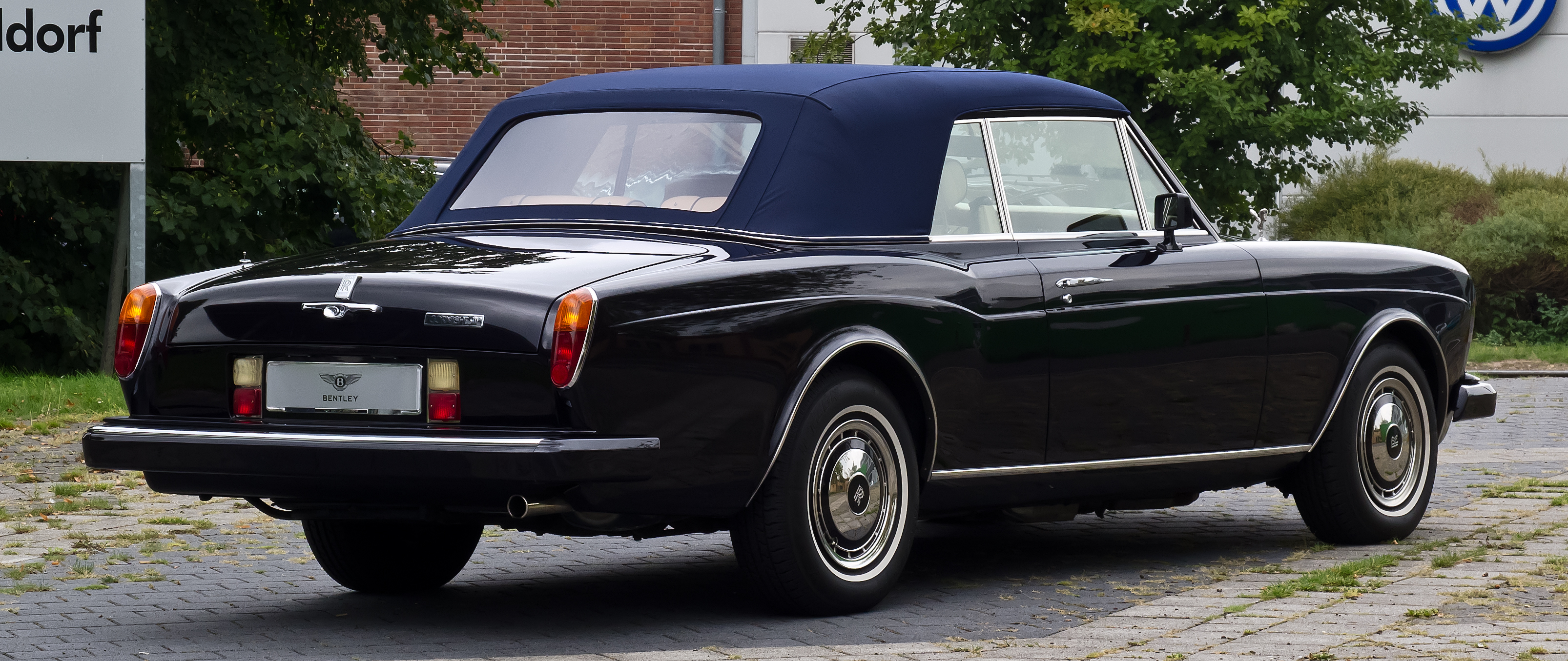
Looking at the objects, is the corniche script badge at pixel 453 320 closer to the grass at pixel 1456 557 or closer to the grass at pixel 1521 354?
the grass at pixel 1456 557

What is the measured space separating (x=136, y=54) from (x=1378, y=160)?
17265mm

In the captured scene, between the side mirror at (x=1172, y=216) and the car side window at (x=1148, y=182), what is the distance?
48 millimetres

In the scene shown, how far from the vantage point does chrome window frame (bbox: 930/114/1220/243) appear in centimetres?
631

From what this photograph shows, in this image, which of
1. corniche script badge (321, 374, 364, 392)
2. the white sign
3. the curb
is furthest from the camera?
the curb

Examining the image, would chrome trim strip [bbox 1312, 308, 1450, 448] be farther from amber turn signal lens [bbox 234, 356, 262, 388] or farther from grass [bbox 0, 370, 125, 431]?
grass [bbox 0, 370, 125, 431]

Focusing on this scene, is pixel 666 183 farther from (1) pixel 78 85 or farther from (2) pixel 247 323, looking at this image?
(1) pixel 78 85

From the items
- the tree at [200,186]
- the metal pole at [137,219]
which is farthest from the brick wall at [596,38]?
the metal pole at [137,219]

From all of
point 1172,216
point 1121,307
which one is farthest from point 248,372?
point 1172,216

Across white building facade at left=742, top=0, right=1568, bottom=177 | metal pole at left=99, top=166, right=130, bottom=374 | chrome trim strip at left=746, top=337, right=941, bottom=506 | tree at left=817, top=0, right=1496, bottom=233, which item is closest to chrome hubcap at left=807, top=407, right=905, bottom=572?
chrome trim strip at left=746, top=337, right=941, bottom=506

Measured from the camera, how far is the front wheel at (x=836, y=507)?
5.38m

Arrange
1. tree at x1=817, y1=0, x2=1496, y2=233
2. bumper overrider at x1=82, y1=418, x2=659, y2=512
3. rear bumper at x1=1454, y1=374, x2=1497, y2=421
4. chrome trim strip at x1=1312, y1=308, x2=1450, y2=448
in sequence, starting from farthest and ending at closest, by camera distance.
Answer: tree at x1=817, y1=0, x2=1496, y2=233 → rear bumper at x1=1454, y1=374, x2=1497, y2=421 → chrome trim strip at x1=1312, y1=308, x2=1450, y2=448 → bumper overrider at x1=82, y1=418, x2=659, y2=512

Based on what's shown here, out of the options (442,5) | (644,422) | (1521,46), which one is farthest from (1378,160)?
(644,422)

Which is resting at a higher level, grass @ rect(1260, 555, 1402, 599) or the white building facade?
the white building facade

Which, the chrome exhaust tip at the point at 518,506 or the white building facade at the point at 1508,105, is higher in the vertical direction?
the white building facade at the point at 1508,105
